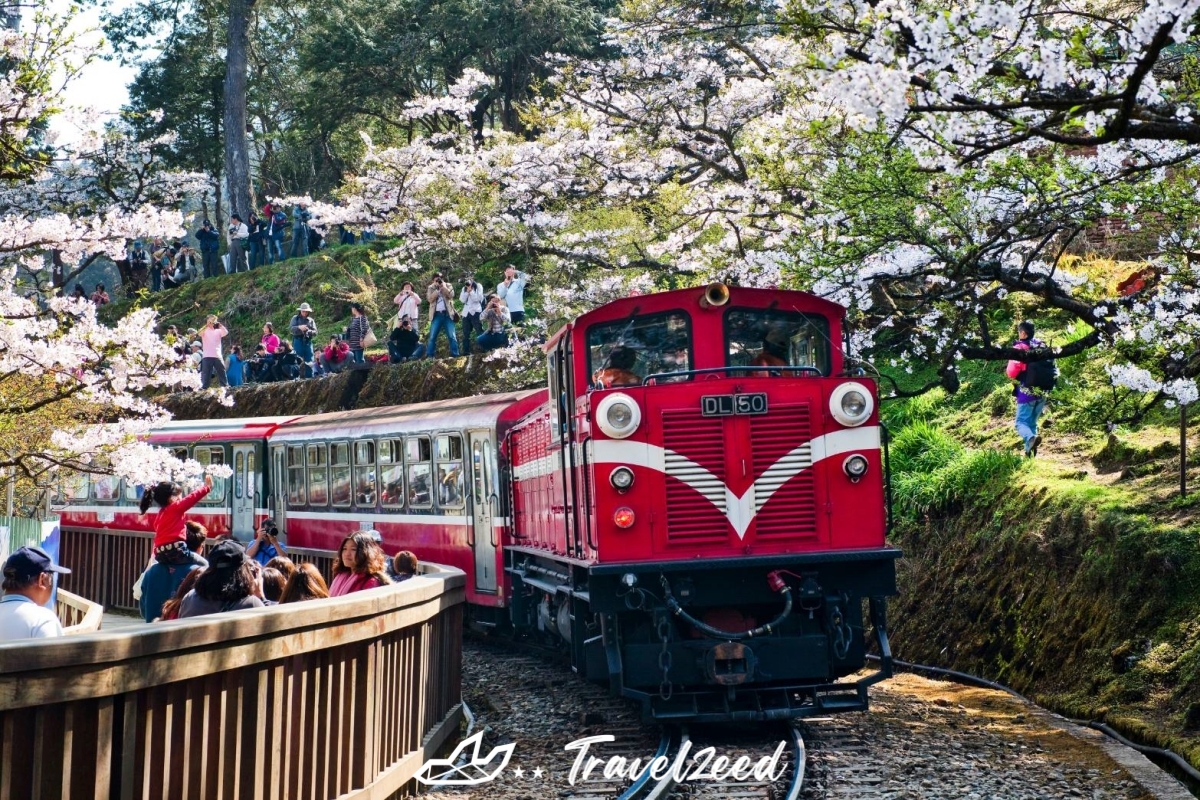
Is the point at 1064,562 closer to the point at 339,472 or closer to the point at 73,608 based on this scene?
the point at 73,608

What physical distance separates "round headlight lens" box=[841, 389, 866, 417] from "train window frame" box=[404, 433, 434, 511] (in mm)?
7993

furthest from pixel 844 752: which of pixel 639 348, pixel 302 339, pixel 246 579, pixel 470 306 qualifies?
pixel 302 339

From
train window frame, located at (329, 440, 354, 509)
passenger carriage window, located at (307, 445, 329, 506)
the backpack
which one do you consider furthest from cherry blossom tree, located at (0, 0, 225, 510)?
the backpack

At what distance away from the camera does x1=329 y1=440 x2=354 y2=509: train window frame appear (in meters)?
19.3

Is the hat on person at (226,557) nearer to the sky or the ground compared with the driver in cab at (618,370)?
nearer to the ground

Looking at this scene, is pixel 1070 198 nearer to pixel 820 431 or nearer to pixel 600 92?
pixel 820 431

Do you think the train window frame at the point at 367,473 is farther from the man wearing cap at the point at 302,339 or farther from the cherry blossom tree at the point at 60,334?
the man wearing cap at the point at 302,339

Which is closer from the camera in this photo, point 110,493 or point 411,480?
point 411,480

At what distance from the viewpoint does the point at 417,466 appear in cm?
1753

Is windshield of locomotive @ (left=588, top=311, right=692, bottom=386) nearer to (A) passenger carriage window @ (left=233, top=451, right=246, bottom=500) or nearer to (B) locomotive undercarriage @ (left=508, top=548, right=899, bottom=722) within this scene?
(B) locomotive undercarriage @ (left=508, top=548, right=899, bottom=722)

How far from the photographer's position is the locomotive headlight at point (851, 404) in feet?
33.2

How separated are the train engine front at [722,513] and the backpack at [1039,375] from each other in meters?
5.38

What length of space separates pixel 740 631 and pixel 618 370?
2199mm

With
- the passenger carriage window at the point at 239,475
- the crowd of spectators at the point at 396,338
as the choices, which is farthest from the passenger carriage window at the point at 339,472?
the crowd of spectators at the point at 396,338
